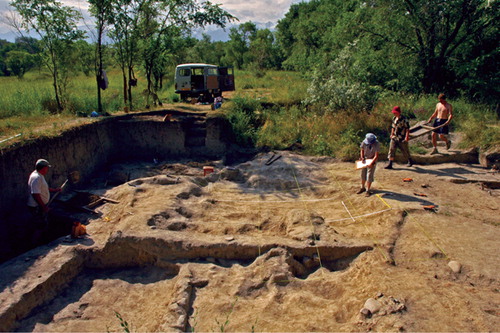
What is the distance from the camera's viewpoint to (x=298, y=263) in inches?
207

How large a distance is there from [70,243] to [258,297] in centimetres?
333

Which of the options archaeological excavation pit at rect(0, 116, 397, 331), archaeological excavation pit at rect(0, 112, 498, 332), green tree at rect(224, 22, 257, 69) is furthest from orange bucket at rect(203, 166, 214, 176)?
green tree at rect(224, 22, 257, 69)

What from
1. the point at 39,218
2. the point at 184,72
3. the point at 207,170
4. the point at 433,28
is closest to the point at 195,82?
the point at 184,72

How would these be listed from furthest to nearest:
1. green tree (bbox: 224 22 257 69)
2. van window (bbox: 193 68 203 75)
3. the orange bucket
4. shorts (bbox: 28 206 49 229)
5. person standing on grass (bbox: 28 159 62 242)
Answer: green tree (bbox: 224 22 257 69) < van window (bbox: 193 68 203 75) < the orange bucket < shorts (bbox: 28 206 49 229) < person standing on grass (bbox: 28 159 62 242)

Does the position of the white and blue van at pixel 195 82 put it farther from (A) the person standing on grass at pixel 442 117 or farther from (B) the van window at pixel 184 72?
(A) the person standing on grass at pixel 442 117

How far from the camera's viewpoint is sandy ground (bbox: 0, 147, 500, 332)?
13.4 ft

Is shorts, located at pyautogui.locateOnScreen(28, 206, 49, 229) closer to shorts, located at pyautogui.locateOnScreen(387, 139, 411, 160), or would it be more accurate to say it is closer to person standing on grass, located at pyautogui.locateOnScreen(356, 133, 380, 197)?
person standing on grass, located at pyautogui.locateOnScreen(356, 133, 380, 197)

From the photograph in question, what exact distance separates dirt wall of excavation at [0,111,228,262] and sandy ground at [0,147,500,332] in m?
1.27

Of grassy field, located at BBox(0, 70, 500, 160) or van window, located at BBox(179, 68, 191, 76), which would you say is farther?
van window, located at BBox(179, 68, 191, 76)

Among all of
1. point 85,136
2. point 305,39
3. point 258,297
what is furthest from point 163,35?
point 305,39

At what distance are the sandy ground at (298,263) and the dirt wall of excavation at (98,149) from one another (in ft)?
4.16

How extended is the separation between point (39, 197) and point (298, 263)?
4.38 m

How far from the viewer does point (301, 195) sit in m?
7.81

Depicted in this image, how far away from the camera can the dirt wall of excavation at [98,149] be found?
6.18 m
